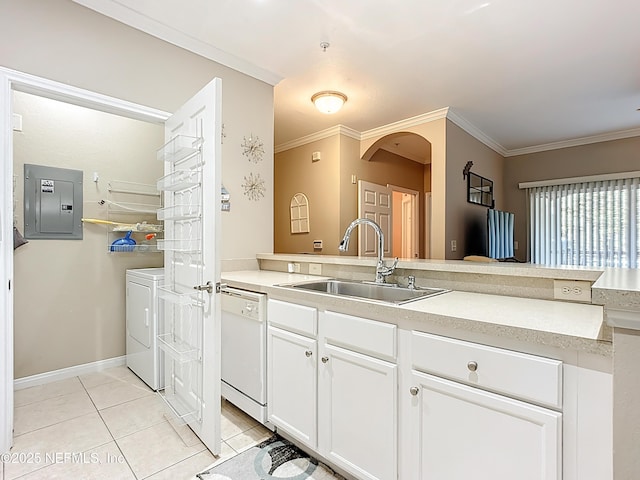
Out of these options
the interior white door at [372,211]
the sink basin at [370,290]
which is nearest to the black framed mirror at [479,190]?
the interior white door at [372,211]

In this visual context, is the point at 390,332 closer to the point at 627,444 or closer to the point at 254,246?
the point at 627,444

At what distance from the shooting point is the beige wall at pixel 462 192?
3932 mm

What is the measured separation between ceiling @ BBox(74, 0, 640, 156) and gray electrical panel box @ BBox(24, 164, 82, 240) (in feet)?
4.85

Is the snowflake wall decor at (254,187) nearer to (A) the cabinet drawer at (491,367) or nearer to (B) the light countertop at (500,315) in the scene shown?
(B) the light countertop at (500,315)

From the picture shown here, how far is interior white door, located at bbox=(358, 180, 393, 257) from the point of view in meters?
4.59

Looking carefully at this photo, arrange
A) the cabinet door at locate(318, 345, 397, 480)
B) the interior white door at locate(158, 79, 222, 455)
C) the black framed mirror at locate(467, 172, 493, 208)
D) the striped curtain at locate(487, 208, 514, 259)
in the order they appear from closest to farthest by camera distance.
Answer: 1. the cabinet door at locate(318, 345, 397, 480)
2. the interior white door at locate(158, 79, 222, 455)
3. the striped curtain at locate(487, 208, 514, 259)
4. the black framed mirror at locate(467, 172, 493, 208)

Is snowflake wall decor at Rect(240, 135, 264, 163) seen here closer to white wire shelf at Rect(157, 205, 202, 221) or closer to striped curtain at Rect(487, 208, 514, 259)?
white wire shelf at Rect(157, 205, 202, 221)

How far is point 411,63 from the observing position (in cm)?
280

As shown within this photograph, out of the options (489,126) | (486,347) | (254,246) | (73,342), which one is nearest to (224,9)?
(254,246)

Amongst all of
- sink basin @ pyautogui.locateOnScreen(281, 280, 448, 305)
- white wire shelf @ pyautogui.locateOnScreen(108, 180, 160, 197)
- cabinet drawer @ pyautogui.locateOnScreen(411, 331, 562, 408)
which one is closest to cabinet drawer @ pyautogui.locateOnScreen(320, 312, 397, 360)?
cabinet drawer @ pyautogui.locateOnScreen(411, 331, 562, 408)

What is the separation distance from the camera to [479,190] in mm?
4629

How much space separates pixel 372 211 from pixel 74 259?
3.46 m

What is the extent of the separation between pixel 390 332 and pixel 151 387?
2194 mm

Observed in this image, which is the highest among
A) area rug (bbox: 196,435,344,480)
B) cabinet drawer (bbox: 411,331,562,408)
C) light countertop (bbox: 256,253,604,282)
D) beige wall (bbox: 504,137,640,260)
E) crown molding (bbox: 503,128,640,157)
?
crown molding (bbox: 503,128,640,157)
